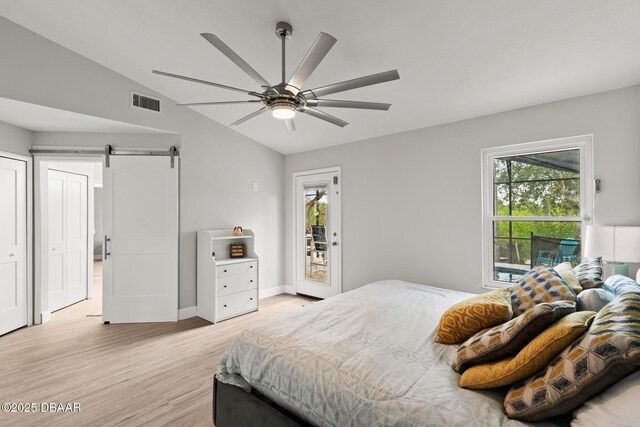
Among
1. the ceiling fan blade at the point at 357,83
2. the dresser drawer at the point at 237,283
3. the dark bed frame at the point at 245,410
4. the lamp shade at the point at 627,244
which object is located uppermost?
the ceiling fan blade at the point at 357,83

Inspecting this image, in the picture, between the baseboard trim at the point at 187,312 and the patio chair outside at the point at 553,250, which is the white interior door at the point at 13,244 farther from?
the patio chair outside at the point at 553,250

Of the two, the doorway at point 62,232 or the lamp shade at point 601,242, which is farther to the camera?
the doorway at point 62,232

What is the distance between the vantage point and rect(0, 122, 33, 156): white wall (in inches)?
126

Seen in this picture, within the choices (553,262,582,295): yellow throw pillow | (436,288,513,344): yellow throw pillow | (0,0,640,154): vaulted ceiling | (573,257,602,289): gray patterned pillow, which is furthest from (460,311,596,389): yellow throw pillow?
(0,0,640,154): vaulted ceiling

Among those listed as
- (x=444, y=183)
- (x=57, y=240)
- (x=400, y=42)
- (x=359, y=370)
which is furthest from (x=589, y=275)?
(x=57, y=240)

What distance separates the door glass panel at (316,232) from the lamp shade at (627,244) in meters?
3.21

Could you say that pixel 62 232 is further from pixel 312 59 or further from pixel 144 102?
pixel 312 59

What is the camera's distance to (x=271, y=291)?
4914 millimetres

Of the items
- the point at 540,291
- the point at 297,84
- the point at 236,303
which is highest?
the point at 297,84

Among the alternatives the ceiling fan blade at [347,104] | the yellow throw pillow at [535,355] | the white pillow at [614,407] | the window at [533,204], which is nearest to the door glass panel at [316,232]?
the window at [533,204]

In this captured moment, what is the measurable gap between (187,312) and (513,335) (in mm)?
3777

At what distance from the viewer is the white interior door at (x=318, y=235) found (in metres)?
4.50

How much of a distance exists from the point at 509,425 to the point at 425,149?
3082mm

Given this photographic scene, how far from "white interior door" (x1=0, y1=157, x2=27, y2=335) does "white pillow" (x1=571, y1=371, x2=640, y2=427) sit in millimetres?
4870
